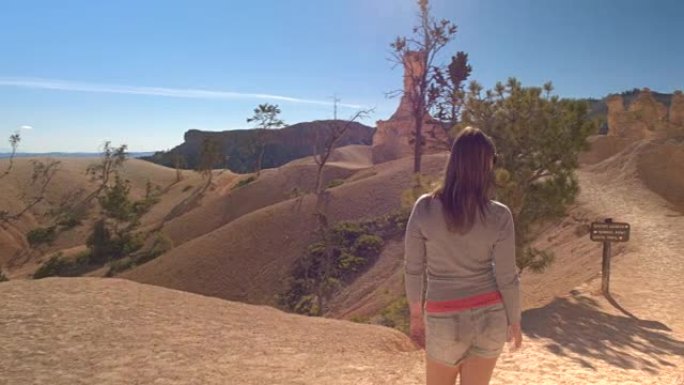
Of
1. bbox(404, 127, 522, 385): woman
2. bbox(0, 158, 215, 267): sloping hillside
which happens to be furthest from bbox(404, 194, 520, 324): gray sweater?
bbox(0, 158, 215, 267): sloping hillside

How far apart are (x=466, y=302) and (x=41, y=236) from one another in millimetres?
51133

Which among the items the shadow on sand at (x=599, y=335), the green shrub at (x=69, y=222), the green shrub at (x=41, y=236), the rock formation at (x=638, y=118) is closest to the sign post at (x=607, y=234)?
the shadow on sand at (x=599, y=335)

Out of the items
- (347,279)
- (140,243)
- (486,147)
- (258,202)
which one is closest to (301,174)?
(258,202)

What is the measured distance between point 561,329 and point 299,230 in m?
23.4

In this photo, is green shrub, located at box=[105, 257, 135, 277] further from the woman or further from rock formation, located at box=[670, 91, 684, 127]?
rock formation, located at box=[670, 91, 684, 127]

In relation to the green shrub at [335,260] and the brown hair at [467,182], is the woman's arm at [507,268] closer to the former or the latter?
the brown hair at [467,182]

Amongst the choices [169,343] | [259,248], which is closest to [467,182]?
[169,343]

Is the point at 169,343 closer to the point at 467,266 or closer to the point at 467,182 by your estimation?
the point at 467,266

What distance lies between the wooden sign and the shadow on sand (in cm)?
127

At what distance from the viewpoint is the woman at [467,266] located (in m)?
2.86

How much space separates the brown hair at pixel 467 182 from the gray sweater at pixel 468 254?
0.05m

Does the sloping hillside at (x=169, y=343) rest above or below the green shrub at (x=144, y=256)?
above

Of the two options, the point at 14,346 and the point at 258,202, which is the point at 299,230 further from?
the point at 14,346

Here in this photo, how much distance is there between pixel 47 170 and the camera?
6319cm
